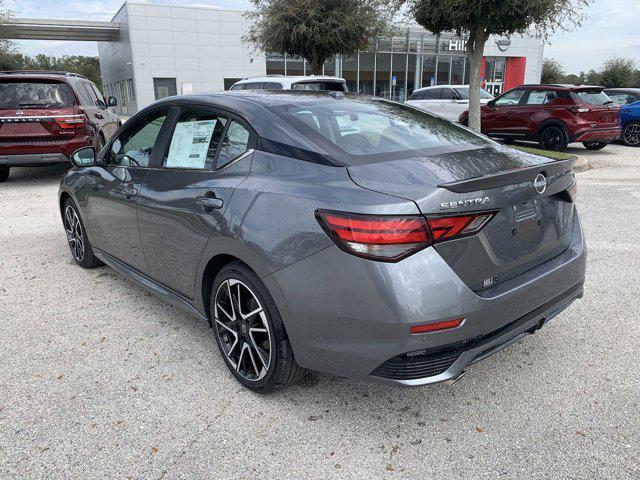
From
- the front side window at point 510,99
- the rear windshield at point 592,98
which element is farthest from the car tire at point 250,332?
the front side window at point 510,99

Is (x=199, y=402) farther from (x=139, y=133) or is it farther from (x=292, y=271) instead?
(x=139, y=133)

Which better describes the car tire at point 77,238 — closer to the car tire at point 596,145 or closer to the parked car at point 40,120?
the parked car at point 40,120

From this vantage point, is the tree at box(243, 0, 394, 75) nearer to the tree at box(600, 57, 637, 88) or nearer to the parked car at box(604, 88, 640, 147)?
the parked car at box(604, 88, 640, 147)

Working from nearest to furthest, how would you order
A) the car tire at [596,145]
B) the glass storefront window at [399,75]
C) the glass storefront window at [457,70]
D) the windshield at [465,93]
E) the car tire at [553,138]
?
1. the car tire at [553,138]
2. the car tire at [596,145]
3. the windshield at [465,93]
4. the glass storefront window at [399,75]
5. the glass storefront window at [457,70]

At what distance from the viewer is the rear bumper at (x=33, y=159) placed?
346 inches

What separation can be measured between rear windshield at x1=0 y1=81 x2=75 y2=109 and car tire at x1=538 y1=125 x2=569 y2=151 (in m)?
10.5

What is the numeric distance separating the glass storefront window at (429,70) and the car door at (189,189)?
39.6 metres

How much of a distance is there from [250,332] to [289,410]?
452 mm

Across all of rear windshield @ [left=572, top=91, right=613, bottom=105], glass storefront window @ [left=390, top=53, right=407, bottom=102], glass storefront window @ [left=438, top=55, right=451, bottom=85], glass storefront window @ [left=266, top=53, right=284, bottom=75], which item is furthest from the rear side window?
glass storefront window @ [left=438, top=55, right=451, bottom=85]

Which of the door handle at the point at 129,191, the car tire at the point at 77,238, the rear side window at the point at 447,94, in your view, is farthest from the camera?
the rear side window at the point at 447,94

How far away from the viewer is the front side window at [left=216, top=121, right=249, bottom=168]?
9.47 ft

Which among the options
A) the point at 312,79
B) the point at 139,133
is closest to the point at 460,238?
the point at 139,133

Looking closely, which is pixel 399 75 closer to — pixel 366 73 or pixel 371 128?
pixel 366 73

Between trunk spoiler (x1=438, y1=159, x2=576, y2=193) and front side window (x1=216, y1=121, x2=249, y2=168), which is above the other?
front side window (x1=216, y1=121, x2=249, y2=168)
